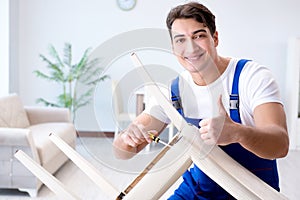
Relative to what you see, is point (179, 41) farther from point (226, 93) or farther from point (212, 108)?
Result: point (226, 93)

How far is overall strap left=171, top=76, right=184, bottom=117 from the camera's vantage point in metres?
0.64

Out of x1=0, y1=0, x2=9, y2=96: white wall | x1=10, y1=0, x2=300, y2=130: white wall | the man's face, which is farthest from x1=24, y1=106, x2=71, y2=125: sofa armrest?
the man's face

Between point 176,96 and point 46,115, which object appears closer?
point 176,96

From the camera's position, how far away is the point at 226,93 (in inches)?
38.3

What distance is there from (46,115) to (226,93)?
3.74m

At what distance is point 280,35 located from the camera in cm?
548

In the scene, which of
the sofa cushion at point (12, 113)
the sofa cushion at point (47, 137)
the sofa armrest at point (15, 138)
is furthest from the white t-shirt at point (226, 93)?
the sofa cushion at point (12, 113)

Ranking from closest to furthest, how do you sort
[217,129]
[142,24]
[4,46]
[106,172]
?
→ 1. [217,129]
2. [106,172]
3. [4,46]
4. [142,24]

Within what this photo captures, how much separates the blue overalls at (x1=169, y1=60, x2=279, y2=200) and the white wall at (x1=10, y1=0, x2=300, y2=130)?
4.50m

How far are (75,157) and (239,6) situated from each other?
5.05 m

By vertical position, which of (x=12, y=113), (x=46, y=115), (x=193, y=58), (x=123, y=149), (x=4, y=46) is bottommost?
(x=46, y=115)

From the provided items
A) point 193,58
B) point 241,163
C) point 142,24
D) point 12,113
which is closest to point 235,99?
point 241,163

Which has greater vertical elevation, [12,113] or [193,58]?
[193,58]

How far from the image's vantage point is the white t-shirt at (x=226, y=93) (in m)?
0.64
